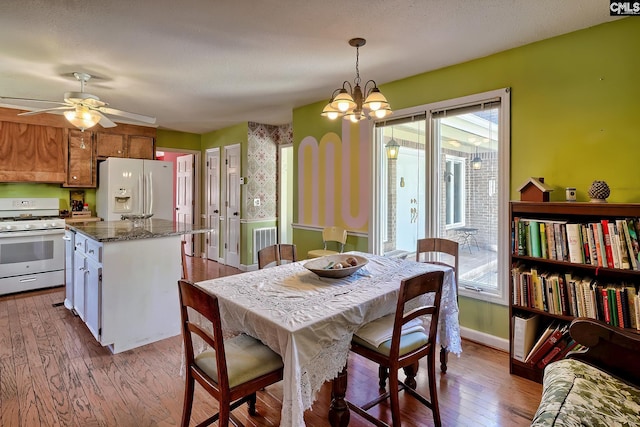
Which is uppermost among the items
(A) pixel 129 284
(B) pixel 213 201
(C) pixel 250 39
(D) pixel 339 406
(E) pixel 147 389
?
(C) pixel 250 39

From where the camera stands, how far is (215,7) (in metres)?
2.17

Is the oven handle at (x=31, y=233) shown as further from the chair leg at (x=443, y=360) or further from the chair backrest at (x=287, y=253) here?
the chair leg at (x=443, y=360)

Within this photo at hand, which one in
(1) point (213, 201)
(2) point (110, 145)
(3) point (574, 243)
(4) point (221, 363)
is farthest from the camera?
(1) point (213, 201)

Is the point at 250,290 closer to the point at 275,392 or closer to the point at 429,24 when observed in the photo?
the point at 275,392

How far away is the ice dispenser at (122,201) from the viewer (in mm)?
4867

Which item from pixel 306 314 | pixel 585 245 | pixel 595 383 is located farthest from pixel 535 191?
pixel 306 314

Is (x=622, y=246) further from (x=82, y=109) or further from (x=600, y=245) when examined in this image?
(x=82, y=109)

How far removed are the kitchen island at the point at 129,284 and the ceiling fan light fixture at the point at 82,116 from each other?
982 mm

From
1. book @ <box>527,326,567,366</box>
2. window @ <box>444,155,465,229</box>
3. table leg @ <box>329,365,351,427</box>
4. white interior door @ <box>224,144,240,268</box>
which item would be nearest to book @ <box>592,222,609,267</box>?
book @ <box>527,326,567,366</box>

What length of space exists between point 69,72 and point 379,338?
3.74m

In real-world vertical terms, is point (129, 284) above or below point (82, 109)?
below

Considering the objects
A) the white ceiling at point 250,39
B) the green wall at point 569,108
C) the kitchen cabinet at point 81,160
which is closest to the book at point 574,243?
the green wall at point 569,108

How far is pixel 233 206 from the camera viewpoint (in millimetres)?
5961

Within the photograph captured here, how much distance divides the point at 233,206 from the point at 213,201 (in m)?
0.74
